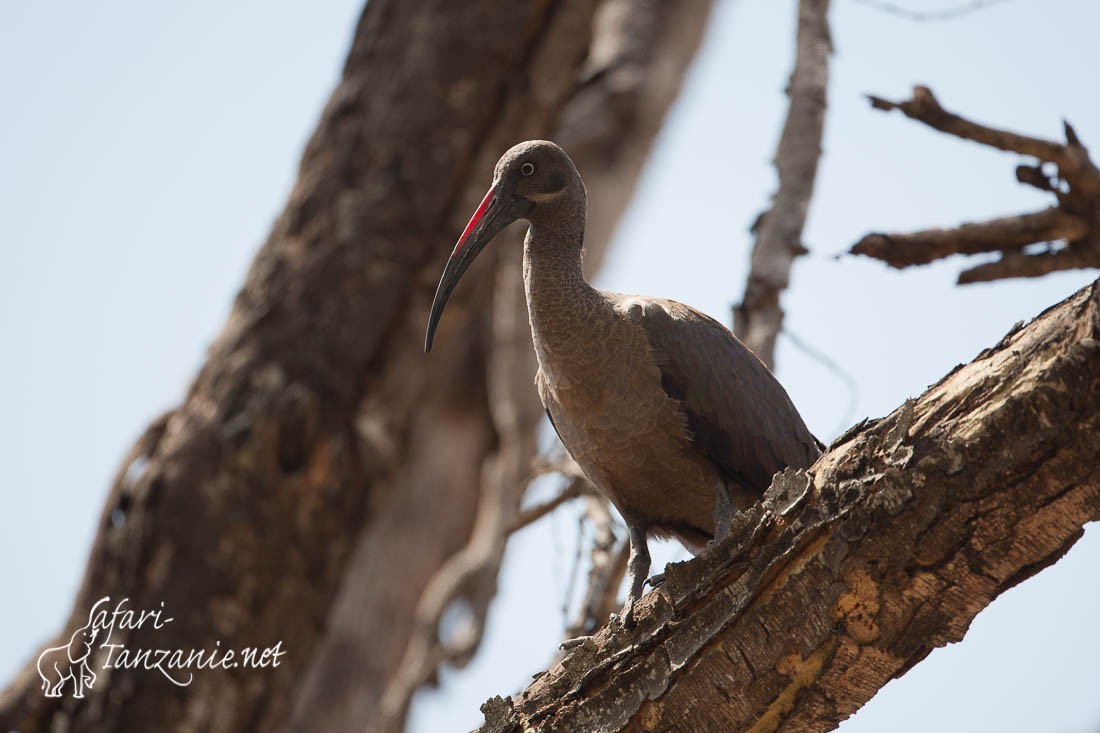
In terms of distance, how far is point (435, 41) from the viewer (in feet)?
31.8

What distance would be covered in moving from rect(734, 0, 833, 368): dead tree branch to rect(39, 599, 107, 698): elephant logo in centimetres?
536

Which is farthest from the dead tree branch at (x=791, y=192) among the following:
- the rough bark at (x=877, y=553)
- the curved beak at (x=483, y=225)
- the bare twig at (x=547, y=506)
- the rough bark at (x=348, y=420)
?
the rough bark at (x=348, y=420)

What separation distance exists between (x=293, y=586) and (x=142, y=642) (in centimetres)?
118

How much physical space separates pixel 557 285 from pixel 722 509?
1.19 metres

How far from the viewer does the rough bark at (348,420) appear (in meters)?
8.20

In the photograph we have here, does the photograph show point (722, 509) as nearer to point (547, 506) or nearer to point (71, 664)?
point (547, 506)

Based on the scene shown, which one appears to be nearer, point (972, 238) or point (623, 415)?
point (623, 415)

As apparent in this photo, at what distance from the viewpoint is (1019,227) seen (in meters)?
5.21

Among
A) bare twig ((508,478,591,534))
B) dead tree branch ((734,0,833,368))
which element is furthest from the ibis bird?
bare twig ((508,478,591,534))

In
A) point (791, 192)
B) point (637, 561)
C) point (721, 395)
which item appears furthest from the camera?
point (791, 192)

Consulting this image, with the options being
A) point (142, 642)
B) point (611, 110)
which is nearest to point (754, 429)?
point (142, 642)

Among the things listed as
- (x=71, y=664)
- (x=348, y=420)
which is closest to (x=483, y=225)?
(x=348, y=420)

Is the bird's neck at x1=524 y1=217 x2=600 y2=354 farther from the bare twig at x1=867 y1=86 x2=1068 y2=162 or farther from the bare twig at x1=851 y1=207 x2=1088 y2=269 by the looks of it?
the bare twig at x1=867 y1=86 x2=1068 y2=162

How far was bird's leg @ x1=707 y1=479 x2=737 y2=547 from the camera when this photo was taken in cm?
457
